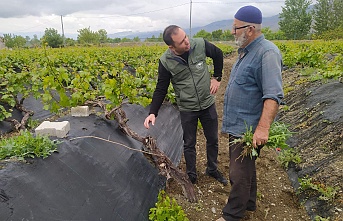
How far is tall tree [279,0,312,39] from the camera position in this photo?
210 ft

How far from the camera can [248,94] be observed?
8.75ft

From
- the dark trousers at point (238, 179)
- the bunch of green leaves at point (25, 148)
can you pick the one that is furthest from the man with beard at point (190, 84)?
the bunch of green leaves at point (25, 148)

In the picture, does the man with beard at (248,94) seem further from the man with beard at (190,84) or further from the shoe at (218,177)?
the shoe at (218,177)

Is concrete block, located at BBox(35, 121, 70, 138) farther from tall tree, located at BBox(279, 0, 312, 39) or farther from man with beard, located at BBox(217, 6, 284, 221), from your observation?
tall tree, located at BBox(279, 0, 312, 39)

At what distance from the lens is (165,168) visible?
3346 millimetres

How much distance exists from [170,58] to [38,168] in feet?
5.86

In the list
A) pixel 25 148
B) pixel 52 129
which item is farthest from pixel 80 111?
pixel 25 148

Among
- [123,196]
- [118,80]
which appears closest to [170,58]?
[118,80]

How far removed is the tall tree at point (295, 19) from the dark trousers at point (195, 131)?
210 feet

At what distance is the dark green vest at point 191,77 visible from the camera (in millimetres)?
3455

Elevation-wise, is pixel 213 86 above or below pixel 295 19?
below

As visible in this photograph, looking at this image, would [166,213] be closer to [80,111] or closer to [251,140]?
[251,140]

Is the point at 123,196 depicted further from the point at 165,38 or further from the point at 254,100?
the point at 165,38

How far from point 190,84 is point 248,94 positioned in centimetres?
98
